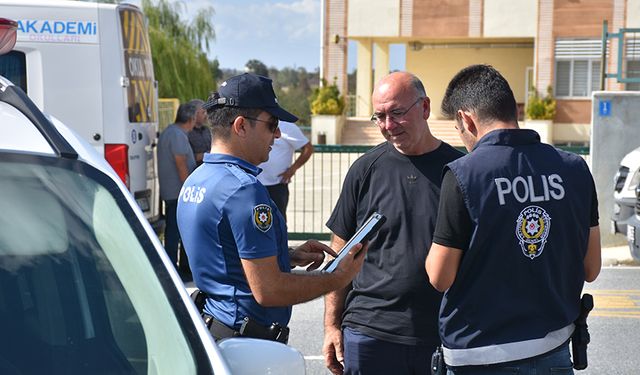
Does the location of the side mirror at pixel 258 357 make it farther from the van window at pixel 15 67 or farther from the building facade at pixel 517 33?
the building facade at pixel 517 33

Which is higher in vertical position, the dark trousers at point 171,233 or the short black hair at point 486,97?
the short black hair at point 486,97

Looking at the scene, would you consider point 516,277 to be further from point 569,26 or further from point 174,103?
point 569,26

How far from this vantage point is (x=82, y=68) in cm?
893

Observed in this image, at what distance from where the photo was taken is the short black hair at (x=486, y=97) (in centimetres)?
336

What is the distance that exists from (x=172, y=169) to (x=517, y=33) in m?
28.8

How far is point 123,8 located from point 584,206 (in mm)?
6672

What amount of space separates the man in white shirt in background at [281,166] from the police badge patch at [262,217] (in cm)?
602

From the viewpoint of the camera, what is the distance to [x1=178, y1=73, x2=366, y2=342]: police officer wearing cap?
325 cm

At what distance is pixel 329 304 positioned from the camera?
426 centimetres

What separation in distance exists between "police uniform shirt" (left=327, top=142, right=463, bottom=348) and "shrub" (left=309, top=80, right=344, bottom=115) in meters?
30.3

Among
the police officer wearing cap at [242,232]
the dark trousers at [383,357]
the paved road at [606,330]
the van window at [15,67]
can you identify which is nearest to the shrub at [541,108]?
the paved road at [606,330]

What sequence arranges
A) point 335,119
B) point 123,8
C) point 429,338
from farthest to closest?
point 335,119
point 123,8
point 429,338

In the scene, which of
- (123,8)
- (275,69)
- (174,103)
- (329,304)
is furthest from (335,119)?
(275,69)

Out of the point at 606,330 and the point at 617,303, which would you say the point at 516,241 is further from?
the point at 617,303
